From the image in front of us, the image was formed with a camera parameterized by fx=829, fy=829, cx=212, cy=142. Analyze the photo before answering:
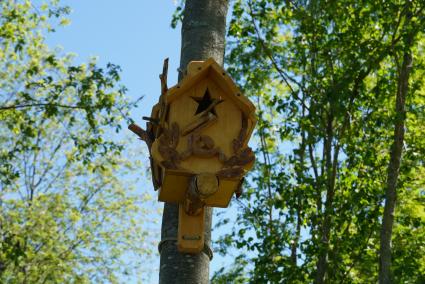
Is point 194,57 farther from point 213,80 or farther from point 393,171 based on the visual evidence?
point 393,171

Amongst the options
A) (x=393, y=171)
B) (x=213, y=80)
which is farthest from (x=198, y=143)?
(x=393, y=171)

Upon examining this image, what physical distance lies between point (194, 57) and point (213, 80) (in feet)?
0.44

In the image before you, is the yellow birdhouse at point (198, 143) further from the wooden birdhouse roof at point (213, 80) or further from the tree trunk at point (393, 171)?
the tree trunk at point (393, 171)

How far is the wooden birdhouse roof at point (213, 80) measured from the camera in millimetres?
3590

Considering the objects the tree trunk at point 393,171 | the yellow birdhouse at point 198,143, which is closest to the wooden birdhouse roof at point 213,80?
the yellow birdhouse at point 198,143

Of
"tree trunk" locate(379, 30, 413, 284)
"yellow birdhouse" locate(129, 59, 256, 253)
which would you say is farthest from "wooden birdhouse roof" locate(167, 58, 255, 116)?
"tree trunk" locate(379, 30, 413, 284)

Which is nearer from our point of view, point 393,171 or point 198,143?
point 198,143

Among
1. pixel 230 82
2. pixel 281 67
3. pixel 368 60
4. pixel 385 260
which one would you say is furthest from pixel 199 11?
pixel 281 67

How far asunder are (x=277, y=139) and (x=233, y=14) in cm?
269

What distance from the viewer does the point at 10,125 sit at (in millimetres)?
12148

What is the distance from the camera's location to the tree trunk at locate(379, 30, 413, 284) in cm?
1034

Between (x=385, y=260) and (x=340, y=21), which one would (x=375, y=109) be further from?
(x=385, y=260)

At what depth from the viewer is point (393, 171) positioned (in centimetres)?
1133

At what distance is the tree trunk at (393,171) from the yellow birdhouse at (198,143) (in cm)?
704
